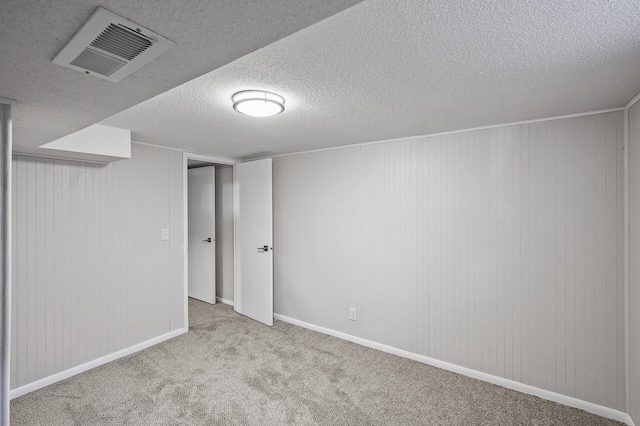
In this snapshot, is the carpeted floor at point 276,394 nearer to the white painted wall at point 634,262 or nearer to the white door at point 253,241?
the white painted wall at point 634,262

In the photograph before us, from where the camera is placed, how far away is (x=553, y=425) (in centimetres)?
212

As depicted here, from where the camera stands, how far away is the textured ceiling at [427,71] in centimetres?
116

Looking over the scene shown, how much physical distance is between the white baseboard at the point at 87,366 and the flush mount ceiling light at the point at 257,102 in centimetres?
267

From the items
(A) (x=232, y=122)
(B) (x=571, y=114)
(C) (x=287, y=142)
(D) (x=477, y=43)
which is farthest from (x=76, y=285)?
(B) (x=571, y=114)

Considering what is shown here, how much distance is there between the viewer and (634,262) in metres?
2.04

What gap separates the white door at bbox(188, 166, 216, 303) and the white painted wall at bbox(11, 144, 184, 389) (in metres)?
1.12

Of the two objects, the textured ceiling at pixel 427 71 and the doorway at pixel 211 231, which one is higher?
the textured ceiling at pixel 427 71

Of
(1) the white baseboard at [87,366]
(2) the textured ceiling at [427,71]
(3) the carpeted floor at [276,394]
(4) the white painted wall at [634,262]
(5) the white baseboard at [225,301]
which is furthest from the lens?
(5) the white baseboard at [225,301]

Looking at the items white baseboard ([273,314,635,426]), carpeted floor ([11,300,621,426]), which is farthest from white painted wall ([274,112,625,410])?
carpeted floor ([11,300,621,426])

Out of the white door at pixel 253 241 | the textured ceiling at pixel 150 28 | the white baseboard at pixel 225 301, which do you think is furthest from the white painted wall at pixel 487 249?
the textured ceiling at pixel 150 28

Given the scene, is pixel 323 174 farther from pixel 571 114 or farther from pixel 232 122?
pixel 571 114

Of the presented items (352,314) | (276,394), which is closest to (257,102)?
(276,394)

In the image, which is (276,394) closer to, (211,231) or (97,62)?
(97,62)

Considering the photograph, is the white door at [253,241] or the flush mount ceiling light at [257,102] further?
the white door at [253,241]
